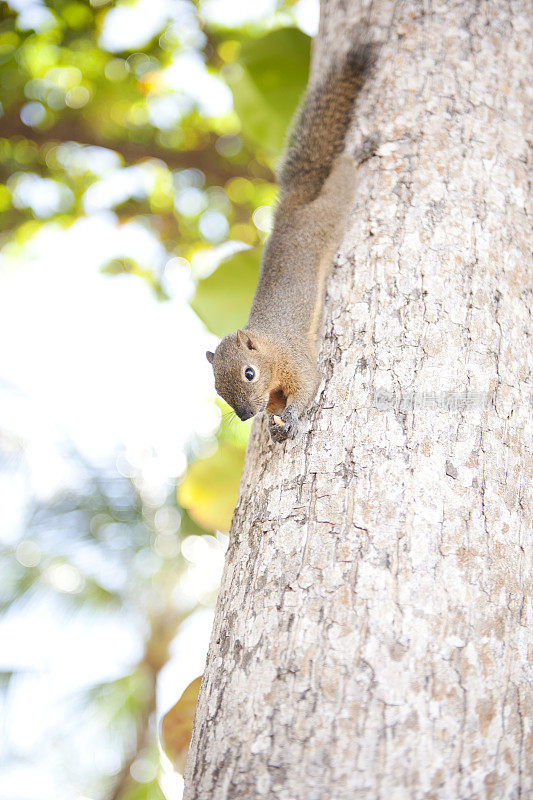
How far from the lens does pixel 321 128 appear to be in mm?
1674

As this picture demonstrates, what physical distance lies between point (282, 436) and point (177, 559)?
162 cm

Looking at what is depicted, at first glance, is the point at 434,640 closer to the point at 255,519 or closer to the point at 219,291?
the point at 255,519

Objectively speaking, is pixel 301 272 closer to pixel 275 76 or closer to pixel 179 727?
pixel 275 76

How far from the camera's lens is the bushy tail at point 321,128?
4.77 feet

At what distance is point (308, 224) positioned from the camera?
1646 millimetres

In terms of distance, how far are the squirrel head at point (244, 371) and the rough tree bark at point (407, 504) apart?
211 mm

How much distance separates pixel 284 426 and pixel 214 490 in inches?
23.5

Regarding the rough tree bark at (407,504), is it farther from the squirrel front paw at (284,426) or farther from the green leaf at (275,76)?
the green leaf at (275,76)

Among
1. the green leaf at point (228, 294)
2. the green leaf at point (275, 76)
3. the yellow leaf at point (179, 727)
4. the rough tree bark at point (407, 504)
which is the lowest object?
the yellow leaf at point (179, 727)

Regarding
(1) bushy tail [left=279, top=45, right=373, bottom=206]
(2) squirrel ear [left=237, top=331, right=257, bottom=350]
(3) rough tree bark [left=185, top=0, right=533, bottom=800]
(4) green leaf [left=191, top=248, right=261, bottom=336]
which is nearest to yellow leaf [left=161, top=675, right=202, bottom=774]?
(3) rough tree bark [left=185, top=0, right=533, bottom=800]

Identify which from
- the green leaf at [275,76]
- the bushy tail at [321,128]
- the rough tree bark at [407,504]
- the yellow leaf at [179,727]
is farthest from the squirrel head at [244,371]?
the green leaf at [275,76]

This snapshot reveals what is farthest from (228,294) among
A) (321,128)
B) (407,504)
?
(407,504)

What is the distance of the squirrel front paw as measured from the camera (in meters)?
1.13

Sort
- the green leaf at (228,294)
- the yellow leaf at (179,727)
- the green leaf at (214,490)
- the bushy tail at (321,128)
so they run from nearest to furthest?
the yellow leaf at (179,727) < the bushy tail at (321,128) < the green leaf at (214,490) < the green leaf at (228,294)
